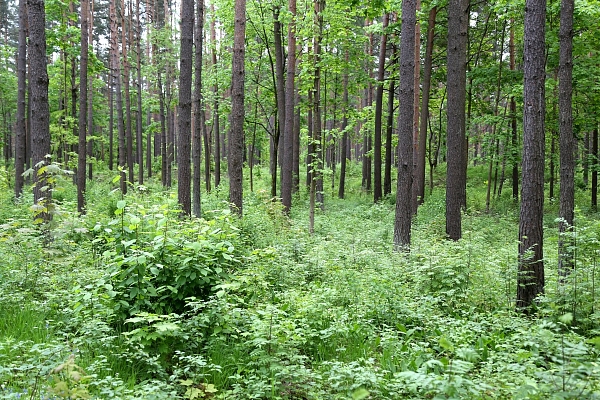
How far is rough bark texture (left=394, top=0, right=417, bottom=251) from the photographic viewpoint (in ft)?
32.0

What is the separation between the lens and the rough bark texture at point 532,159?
6.50 metres

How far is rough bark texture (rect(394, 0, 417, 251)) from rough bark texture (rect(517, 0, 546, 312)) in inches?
134

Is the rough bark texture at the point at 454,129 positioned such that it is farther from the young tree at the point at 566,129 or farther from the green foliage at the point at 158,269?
the green foliage at the point at 158,269

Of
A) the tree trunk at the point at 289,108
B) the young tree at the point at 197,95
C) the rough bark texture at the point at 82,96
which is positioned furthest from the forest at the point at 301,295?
the young tree at the point at 197,95

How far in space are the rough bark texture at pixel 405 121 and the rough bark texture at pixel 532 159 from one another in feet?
11.1

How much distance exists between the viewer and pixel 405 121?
10078 millimetres

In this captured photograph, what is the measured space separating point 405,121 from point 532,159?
3837 millimetres

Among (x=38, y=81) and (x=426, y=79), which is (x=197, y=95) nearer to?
(x=38, y=81)

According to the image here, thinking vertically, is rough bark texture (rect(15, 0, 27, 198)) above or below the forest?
above

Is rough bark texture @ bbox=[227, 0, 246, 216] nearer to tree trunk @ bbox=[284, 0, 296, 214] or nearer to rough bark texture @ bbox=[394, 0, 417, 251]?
tree trunk @ bbox=[284, 0, 296, 214]

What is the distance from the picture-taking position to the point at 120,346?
4.91m

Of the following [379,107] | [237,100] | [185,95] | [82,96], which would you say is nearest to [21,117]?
[82,96]

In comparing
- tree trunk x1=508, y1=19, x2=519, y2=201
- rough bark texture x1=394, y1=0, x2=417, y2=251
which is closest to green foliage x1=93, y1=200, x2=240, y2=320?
rough bark texture x1=394, y1=0, x2=417, y2=251

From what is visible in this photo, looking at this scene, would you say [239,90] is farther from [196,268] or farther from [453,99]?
[196,268]
